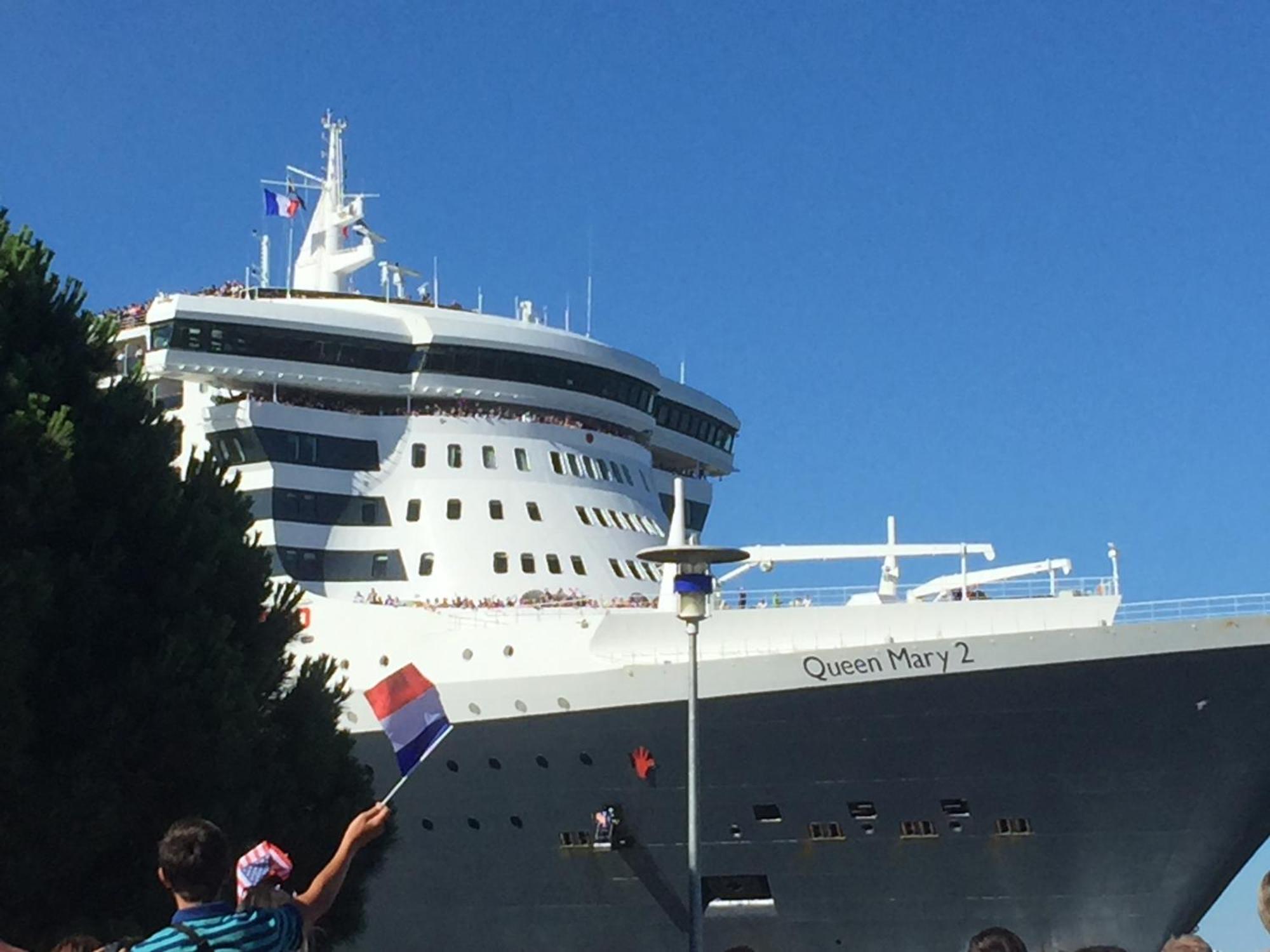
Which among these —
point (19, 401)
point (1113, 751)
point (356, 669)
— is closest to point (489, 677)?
point (356, 669)

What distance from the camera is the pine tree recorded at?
534 inches

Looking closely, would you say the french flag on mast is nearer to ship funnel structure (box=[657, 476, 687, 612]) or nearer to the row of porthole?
ship funnel structure (box=[657, 476, 687, 612])

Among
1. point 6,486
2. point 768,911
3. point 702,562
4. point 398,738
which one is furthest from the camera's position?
point 768,911

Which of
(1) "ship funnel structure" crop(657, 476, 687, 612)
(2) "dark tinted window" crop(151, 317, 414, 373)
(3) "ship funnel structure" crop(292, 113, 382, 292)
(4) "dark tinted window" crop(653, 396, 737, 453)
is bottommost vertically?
(1) "ship funnel structure" crop(657, 476, 687, 612)

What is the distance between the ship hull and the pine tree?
6385 mm

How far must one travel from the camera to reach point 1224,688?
20719 millimetres

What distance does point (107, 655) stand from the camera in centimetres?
1452

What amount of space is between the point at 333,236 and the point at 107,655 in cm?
2102

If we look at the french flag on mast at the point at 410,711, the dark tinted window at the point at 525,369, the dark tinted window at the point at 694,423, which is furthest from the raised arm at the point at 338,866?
the dark tinted window at the point at 694,423

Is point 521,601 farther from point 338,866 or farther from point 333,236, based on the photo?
point 338,866

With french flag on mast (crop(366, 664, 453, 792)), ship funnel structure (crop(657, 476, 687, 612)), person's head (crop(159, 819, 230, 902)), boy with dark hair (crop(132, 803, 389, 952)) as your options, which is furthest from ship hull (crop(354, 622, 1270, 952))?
person's head (crop(159, 819, 230, 902))

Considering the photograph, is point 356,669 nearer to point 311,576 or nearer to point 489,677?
point 489,677

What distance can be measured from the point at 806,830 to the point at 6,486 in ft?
36.8

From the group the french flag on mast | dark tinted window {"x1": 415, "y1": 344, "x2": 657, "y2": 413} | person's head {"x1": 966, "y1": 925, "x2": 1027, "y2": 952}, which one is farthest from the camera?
dark tinted window {"x1": 415, "y1": 344, "x2": 657, "y2": 413}
